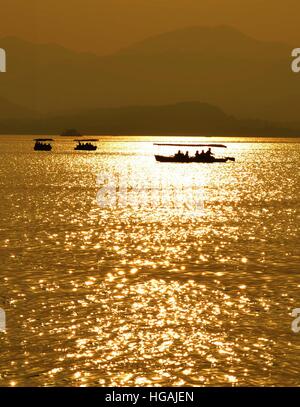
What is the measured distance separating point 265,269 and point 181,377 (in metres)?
21.4

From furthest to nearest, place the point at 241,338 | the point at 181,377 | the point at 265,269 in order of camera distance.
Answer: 1. the point at 265,269
2. the point at 241,338
3. the point at 181,377

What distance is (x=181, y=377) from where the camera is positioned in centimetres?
2430

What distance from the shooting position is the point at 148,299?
35.5 m

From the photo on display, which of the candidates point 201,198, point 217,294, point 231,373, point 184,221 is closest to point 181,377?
point 231,373

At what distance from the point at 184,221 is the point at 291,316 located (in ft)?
129

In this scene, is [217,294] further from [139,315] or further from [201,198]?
[201,198]

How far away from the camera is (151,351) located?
27.0m

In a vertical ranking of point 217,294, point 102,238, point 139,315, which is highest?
point 102,238

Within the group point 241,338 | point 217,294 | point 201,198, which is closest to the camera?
point 241,338

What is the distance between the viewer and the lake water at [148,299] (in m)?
25.3

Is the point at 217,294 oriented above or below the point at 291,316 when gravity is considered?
above

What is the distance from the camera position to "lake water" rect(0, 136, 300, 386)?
82.9ft

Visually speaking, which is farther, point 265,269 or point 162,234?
point 162,234

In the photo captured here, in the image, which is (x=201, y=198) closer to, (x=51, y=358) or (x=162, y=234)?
(x=162, y=234)
